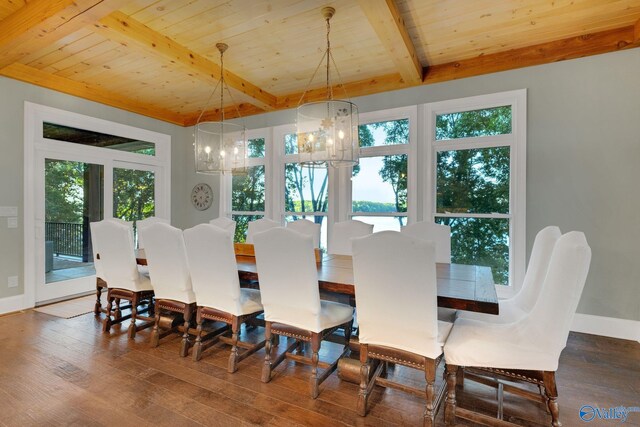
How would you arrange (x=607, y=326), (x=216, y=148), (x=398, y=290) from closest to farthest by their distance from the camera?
1. (x=398, y=290)
2. (x=607, y=326)
3. (x=216, y=148)

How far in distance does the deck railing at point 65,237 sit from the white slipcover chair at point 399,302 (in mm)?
4391

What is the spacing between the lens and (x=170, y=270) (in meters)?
2.68

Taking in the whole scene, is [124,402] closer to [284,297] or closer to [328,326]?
[284,297]

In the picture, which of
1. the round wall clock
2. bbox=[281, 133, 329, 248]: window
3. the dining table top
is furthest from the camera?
the round wall clock

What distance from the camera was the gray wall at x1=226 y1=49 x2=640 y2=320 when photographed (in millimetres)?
3051

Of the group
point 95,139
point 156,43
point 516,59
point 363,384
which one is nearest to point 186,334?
point 363,384

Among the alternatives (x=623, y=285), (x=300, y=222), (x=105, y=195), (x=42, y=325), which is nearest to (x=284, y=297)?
(x=300, y=222)

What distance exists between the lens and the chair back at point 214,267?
7.68 ft

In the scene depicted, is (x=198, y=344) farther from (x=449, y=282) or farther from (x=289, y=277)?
(x=449, y=282)

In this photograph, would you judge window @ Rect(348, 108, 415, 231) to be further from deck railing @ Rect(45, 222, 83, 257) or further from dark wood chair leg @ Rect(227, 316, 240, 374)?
deck railing @ Rect(45, 222, 83, 257)

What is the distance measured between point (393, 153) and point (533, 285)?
2374mm

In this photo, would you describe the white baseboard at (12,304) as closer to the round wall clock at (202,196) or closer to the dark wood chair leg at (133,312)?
the dark wood chair leg at (133,312)

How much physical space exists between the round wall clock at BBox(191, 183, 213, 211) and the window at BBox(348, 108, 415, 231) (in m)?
2.70

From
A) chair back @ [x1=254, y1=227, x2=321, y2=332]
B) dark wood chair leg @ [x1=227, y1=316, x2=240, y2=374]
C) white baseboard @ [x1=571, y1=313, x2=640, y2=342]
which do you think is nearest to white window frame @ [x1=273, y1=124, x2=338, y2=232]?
dark wood chair leg @ [x1=227, y1=316, x2=240, y2=374]
